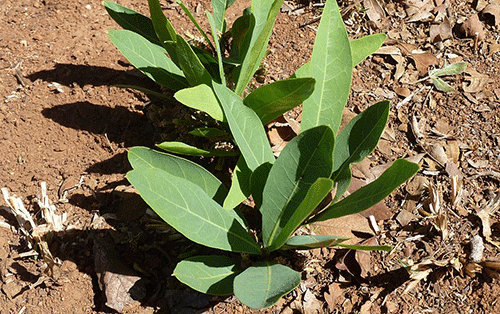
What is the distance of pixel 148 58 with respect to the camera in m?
1.91

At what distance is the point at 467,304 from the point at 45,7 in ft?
7.09

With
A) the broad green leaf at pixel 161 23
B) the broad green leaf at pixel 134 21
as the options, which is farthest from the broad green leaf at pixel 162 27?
the broad green leaf at pixel 134 21

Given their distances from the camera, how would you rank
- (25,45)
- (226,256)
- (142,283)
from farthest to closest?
(25,45) → (142,283) → (226,256)

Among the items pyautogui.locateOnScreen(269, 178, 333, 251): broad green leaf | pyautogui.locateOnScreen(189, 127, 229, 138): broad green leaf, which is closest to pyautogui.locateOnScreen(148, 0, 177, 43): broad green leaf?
pyautogui.locateOnScreen(189, 127, 229, 138): broad green leaf

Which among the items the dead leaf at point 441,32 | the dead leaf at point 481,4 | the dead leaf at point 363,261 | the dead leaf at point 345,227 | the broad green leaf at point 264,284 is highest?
the dead leaf at point 481,4

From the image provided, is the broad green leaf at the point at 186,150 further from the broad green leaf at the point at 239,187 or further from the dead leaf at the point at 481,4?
the dead leaf at the point at 481,4

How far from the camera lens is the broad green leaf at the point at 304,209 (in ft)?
4.35

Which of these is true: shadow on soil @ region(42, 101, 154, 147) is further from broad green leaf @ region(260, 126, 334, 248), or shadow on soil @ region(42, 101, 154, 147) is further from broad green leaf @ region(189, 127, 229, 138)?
broad green leaf @ region(260, 126, 334, 248)

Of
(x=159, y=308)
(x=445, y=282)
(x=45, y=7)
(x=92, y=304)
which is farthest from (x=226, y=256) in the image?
(x=45, y=7)

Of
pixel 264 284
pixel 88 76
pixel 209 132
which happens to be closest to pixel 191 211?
pixel 264 284

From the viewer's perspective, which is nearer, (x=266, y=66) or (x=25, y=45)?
(x=266, y=66)

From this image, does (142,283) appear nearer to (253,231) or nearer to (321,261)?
(253,231)

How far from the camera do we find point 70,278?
6.04 feet

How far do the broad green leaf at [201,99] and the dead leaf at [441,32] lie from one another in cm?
118
